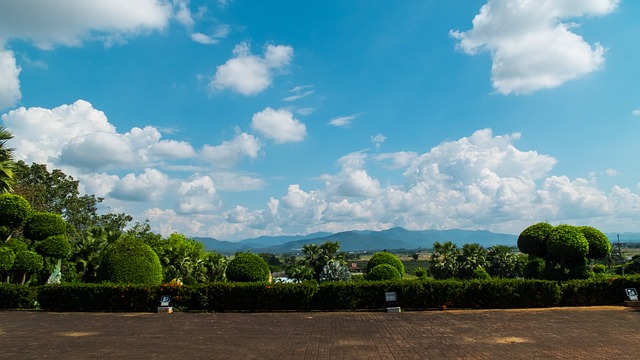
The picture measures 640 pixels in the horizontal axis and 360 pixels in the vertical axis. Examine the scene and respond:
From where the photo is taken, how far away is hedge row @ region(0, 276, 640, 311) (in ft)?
59.0

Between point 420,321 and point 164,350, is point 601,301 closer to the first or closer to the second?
point 420,321

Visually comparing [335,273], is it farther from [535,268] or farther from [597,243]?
[597,243]

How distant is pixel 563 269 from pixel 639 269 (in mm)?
51636

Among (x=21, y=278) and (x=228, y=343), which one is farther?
(x=21, y=278)

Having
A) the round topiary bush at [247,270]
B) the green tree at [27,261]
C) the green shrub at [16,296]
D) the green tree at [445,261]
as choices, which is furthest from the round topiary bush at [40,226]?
the green tree at [445,261]

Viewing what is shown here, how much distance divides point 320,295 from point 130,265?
30.9 ft

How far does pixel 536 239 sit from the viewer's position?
85.5 feet

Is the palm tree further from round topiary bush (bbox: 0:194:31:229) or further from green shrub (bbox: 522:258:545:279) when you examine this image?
green shrub (bbox: 522:258:545:279)

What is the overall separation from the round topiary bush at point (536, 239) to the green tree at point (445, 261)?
2048 cm

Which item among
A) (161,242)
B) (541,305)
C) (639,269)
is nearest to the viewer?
(541,305)

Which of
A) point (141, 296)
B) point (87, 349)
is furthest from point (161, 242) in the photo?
point (87, 349)

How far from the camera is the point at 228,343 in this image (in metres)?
11.7

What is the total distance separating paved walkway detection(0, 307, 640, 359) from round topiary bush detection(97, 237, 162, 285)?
3.14m

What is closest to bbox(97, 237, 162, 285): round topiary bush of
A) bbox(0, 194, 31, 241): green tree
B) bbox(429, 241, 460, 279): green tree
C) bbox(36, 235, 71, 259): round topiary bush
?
bbox(36, 235, 71, 259): round topiary bush
